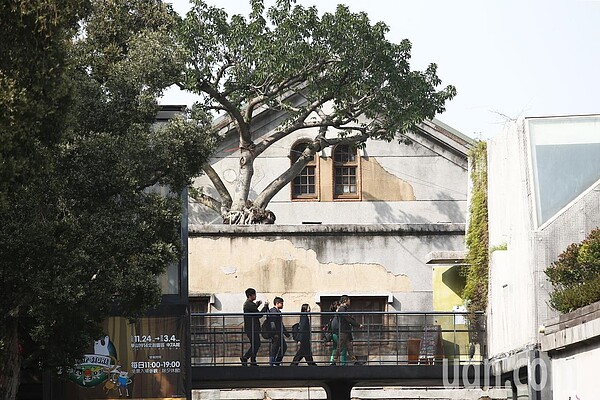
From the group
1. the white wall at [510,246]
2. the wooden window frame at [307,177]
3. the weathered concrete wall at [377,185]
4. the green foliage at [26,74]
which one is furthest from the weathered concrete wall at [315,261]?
the green foliage at [26,74]

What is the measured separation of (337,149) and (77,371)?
17.9 metres

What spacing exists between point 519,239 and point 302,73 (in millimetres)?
13009

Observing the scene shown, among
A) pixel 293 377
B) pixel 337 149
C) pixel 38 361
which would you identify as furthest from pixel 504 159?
pixel 337 149

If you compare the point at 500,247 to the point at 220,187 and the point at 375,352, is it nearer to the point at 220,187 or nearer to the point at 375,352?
the point at 375,352

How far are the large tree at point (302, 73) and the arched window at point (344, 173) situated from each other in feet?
10.3

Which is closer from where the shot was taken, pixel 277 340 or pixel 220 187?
pixel 277 340

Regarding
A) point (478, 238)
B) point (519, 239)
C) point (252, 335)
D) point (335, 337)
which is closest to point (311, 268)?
point (335, 337)

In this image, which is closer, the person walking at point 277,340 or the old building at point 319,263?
the person walking at point 277,340

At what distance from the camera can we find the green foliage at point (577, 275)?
2028 centimetres

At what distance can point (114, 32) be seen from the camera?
2181 cm

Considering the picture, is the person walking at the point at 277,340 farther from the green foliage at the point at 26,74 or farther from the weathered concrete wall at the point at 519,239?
the green foliage at the point at 26,74

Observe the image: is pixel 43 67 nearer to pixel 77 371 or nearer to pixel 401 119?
pixel 77 371

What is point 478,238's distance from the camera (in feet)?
91.7

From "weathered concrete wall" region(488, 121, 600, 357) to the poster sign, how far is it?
5917 mm
